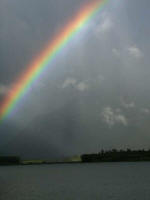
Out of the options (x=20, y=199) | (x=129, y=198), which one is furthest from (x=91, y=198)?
(x=20, y=199)

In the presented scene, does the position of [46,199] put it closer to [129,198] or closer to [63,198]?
[63,198]

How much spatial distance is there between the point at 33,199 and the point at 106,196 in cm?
1813

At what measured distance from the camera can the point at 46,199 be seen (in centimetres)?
8962

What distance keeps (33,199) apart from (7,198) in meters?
7.42

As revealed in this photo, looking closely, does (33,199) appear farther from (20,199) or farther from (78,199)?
(78,199)

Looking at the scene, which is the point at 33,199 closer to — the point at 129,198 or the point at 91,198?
the point at 91,198

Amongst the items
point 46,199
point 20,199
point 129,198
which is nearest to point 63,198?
point 46,199

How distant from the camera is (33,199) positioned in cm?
8888

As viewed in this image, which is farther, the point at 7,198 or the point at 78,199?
the point at 7,198

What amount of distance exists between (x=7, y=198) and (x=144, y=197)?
3373cm

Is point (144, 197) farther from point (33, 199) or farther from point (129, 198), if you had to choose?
point (33, 199)

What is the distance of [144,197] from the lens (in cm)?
8750

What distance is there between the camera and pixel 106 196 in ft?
301

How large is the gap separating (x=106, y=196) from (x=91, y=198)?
5.35 m
